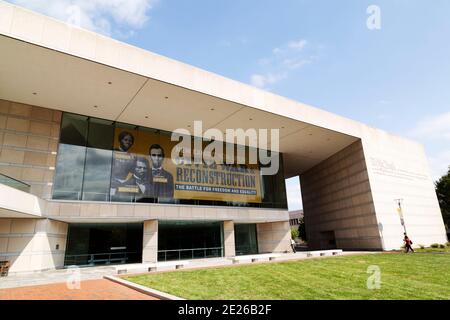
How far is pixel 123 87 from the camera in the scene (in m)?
17.9

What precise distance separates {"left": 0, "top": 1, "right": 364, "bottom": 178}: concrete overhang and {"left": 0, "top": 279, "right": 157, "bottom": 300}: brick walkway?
11.2m

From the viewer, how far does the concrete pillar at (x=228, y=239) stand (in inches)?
1000

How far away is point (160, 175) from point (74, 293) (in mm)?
14109

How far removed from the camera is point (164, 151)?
24.2 m

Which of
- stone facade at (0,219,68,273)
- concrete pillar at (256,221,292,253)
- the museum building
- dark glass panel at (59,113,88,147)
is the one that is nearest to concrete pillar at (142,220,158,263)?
the museum building

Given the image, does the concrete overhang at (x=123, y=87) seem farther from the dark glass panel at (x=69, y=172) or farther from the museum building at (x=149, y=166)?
the dark glass panel at (x=69, y=172)

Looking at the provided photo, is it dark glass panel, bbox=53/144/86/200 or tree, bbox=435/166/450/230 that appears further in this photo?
tree, bbox=435/166/450/230

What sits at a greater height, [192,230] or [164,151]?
[164,151]

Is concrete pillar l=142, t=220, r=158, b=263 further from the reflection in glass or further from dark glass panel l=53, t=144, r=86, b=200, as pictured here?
dark glass panel l=53, t=144, r=86, b=200

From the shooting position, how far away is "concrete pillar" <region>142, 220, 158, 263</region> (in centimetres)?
2086

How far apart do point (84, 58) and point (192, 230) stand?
18446mm
